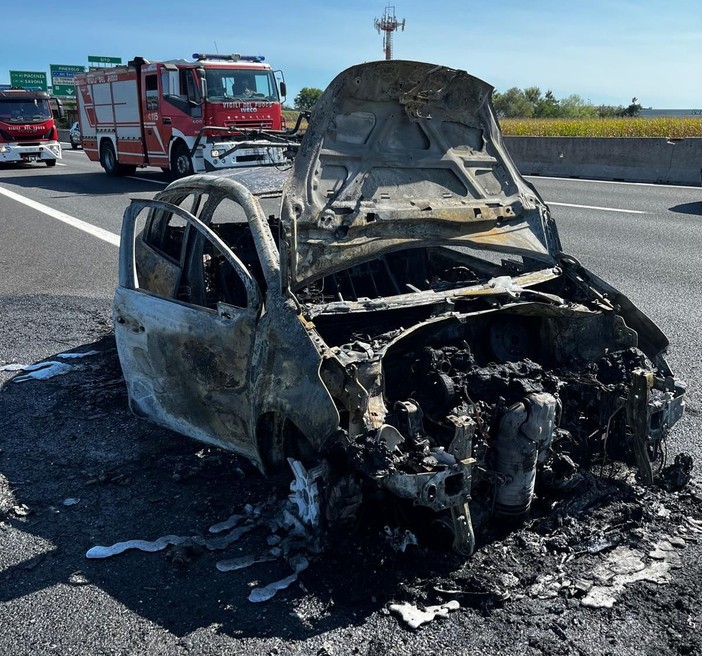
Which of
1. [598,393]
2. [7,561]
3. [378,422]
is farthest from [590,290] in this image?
[7,561]

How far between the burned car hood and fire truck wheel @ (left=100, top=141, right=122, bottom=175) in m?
19.9

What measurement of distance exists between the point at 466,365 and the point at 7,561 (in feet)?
8.05

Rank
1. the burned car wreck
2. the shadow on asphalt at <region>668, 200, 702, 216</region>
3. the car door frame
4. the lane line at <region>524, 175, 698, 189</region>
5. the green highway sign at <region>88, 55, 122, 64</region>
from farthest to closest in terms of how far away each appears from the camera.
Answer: the green highway sign at <region>88, 55, 122, 64</region> < the lane line at <region>524, 175, 698, 189</region> < the shadow on asphalt at <region>668, 200, 702, 216</region> < the car door frame < the burned car wreck

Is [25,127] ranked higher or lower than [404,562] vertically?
higher

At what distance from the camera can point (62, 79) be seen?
2606 inches

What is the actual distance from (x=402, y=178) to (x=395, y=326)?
1.03 metres

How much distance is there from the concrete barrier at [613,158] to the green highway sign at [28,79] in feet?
178

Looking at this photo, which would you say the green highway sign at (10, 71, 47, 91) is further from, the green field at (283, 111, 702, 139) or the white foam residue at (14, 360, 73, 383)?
the white foam residue at (14, 360, 73, 383)

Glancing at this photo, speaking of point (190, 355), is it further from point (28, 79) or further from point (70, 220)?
point (28, 79)

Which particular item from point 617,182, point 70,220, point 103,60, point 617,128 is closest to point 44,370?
point 70,220

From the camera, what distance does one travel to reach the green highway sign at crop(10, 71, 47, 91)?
211 ft

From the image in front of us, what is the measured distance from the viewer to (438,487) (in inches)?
126

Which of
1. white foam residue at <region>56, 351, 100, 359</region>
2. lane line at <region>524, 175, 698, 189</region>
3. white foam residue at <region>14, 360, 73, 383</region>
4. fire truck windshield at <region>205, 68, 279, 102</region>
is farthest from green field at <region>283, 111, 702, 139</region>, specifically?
white foam residue at <region>14, 360, 73, 383</region>

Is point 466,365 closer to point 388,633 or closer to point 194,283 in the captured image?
point 388,633
